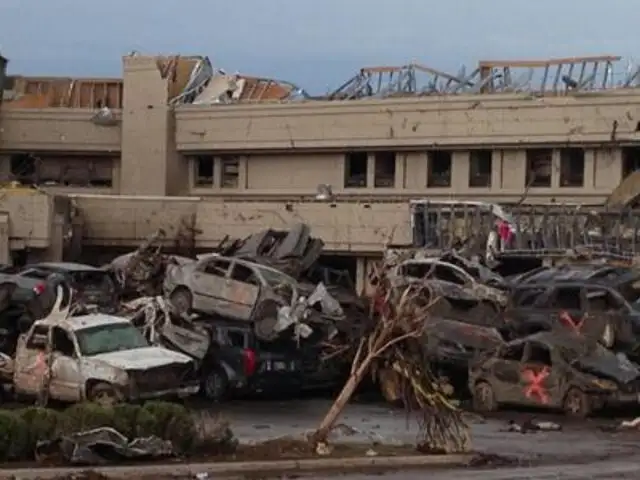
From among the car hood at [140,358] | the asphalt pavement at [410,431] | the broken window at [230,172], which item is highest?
the broken window at [230,172]

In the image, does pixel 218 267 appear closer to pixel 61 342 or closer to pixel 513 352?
pixel 61 342

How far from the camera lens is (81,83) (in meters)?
58.2

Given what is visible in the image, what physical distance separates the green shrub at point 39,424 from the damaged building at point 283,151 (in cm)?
2396

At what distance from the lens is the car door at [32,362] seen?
27859 mm

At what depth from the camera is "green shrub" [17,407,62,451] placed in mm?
17594

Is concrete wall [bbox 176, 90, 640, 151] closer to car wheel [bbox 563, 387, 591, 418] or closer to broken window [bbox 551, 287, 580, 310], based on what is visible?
broken window [bbox 551, 287, 580, 310]

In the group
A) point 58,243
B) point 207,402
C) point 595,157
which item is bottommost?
point 207,402

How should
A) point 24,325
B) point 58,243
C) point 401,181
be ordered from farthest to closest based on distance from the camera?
point 401,181 < point 58,243 < point 24,325

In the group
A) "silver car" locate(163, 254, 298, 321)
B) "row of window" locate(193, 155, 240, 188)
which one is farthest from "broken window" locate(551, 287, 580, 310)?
"row of window" locate(193, 155, 240, 188)

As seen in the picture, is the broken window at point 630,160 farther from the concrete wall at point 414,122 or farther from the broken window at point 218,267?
the broken window at point 218,267

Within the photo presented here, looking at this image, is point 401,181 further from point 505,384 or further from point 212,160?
point 505,384

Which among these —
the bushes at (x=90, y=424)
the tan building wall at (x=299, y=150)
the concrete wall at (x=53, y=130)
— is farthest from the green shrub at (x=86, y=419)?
the concrete wall at (x=53, y=130)

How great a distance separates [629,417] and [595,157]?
1946 cm

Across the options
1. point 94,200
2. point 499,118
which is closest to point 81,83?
point 94,200
